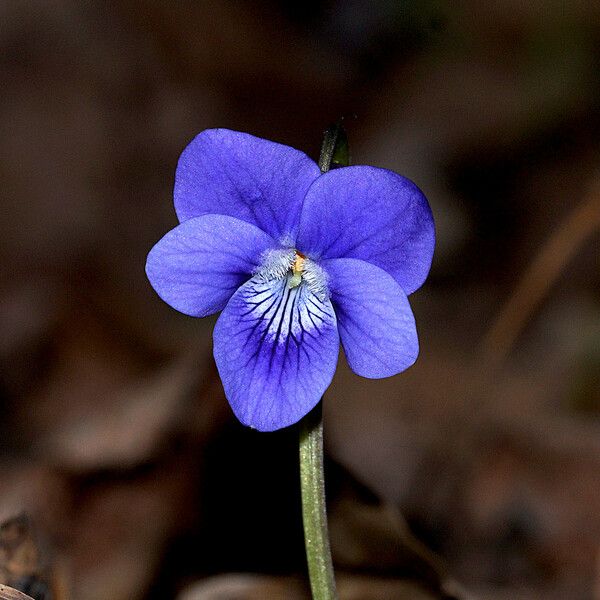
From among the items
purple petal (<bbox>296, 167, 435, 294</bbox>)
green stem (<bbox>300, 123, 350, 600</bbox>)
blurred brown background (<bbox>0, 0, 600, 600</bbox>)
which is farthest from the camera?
blurred brown background (<bbox>0, 0, 600, 600</bbox>)

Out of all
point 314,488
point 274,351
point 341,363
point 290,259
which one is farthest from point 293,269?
point 341,363

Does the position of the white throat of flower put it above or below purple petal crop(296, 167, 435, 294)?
below

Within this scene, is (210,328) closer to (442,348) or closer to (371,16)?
(442,348)

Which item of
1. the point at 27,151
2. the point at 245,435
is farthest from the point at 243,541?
the point at 27,151

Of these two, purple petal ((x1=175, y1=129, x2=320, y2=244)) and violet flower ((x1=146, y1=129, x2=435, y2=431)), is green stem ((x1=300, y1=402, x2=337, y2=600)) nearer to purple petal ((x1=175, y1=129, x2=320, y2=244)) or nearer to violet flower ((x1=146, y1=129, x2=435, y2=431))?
violet flower ((x1=146, y1=129, x2=435, y2=431))

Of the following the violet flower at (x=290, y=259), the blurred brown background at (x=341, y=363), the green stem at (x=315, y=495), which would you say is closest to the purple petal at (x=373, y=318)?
the violet flower at (x=290, y=259)

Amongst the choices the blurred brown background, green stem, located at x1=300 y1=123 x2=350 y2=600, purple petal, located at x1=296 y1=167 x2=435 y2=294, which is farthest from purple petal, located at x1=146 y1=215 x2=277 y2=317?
the blurred brown background
